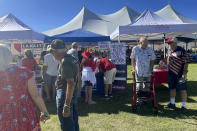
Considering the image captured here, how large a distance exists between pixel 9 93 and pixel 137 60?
3.20 metres

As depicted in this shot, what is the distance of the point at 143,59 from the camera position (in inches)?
161

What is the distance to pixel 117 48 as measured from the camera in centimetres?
577

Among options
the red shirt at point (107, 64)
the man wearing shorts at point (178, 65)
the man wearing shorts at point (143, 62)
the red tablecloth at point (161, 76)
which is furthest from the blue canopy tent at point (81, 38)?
the man wearing shorts at point (178, 65)

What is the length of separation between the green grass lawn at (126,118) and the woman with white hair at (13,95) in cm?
201

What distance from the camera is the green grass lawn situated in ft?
11.1

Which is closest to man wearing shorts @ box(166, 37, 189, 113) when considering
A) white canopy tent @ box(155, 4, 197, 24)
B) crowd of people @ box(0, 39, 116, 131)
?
crowd of people @ box(0, 39, 116, 131)

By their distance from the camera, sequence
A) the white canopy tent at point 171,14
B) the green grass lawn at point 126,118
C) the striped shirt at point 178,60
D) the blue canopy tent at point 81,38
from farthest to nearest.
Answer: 1. the white canopy tent at point 171,14
2. the blue canopy tent at point 81,38
3. the striped shirt at point 178,60
4. the green grass lawn at point 126,118

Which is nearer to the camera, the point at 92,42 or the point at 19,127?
the point at 19,127

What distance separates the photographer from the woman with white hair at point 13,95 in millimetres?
1499

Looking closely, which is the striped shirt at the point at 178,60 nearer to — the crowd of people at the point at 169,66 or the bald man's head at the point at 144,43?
the crowd of people at the point at 169,66

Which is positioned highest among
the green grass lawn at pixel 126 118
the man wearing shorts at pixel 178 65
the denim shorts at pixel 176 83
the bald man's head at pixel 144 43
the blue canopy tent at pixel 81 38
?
the blue canopy tent at pixel 81 38

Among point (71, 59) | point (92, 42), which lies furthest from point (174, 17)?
point (71, 59)

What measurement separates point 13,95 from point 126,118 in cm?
285

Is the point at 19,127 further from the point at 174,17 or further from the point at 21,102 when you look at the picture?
the point at 174,17
